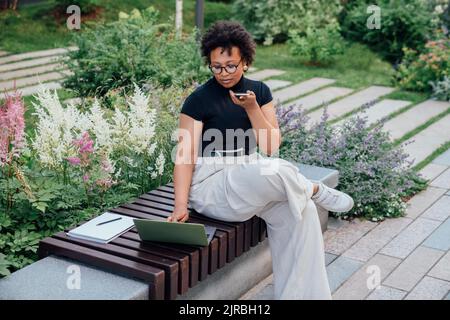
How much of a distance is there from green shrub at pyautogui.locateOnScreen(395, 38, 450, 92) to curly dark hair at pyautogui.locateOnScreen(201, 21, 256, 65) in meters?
5.70

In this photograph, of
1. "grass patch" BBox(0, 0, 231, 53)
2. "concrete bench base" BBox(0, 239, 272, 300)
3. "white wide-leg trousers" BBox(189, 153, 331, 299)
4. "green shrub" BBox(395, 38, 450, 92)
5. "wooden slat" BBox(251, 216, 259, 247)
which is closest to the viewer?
"concrete bench base" BBox(0, 239, 272, 300)

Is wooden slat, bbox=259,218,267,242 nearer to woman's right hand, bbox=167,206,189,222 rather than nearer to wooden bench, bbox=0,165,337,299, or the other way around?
wooden bench, bbox=0,165,337,299

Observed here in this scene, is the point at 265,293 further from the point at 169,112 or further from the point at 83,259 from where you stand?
the point at 169,112

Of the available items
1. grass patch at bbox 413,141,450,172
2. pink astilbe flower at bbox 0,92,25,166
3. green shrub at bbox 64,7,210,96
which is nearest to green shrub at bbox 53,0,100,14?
green shrub at bbox 64,7,210,96

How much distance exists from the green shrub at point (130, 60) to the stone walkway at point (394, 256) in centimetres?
260

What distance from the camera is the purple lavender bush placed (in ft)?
16.9

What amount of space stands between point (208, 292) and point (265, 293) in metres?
0.48

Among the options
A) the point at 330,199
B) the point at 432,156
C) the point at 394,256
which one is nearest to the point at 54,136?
the point at 330,199

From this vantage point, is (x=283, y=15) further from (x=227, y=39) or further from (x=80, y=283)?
(x=80, y=283)

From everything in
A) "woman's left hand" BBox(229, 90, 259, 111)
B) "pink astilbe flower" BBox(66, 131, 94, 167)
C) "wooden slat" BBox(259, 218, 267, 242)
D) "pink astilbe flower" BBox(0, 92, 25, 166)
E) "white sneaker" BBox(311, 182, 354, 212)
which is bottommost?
"wooden slat" BBox(259, 218, 267, 242)

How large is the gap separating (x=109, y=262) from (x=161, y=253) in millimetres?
258

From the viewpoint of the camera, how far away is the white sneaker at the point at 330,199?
4.14 meters

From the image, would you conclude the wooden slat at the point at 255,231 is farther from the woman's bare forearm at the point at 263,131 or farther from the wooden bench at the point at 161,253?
the woman's bare forearm at the point at 263,131

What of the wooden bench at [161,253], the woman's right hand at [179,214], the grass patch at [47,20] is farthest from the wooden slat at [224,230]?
the grass patch at [47,20]
